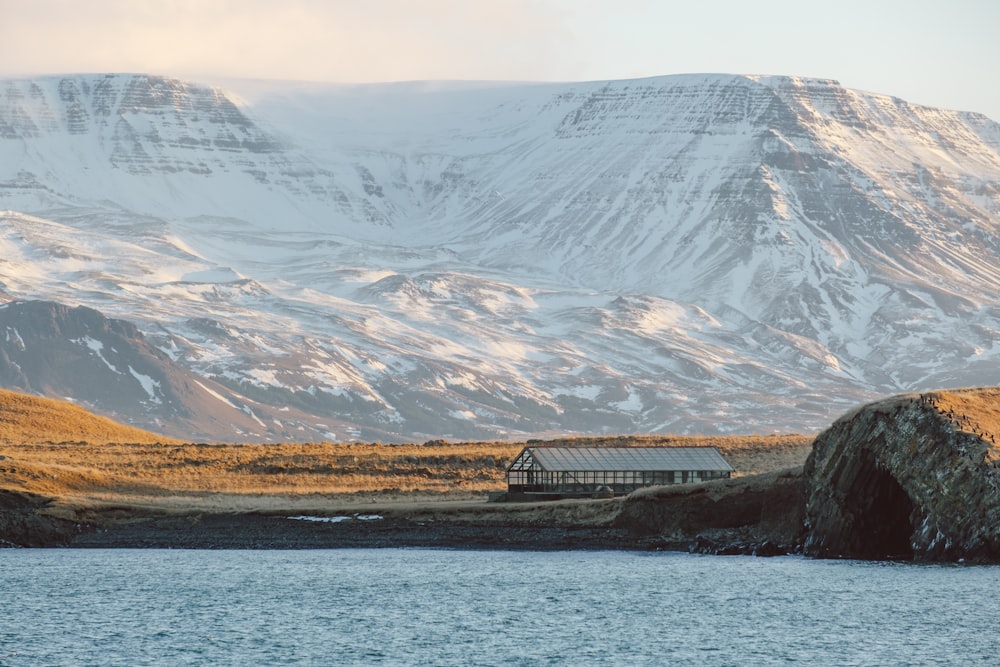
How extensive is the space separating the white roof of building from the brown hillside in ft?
180

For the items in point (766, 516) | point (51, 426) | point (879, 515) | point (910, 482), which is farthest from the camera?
point (51, 426)

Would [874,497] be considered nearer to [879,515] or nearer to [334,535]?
[879,515]

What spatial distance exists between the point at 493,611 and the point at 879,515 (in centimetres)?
2394

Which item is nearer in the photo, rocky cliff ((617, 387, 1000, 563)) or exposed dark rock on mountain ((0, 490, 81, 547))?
rocky cliff ((617, 387, 1000, 563))

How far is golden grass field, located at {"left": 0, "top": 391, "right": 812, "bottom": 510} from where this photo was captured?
409 ft

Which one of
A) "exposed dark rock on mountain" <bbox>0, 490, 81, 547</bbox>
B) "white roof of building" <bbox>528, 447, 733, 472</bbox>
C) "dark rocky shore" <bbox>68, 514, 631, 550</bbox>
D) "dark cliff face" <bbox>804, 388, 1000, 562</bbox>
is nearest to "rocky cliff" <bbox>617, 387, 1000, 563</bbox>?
"dark cliff face" <bbox>804, 388, 1000, 562</bbox>

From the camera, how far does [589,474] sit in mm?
125688

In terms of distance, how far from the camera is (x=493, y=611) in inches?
3273

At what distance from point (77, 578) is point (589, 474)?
4235 cm

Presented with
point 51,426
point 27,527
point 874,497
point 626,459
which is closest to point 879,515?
point 874,497

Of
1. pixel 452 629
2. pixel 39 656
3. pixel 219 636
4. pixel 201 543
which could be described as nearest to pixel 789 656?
pixel 452 629

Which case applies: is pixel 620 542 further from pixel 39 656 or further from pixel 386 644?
pixel 39 656

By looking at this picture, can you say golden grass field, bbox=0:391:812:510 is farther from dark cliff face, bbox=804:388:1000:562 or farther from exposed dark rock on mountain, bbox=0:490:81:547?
dark cliff face, bbox=804:388:1000:562

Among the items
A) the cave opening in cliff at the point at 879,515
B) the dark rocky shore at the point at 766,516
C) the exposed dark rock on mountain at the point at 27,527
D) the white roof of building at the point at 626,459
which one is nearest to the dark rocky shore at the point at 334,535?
the dark rocky shore at the point at 766,516
